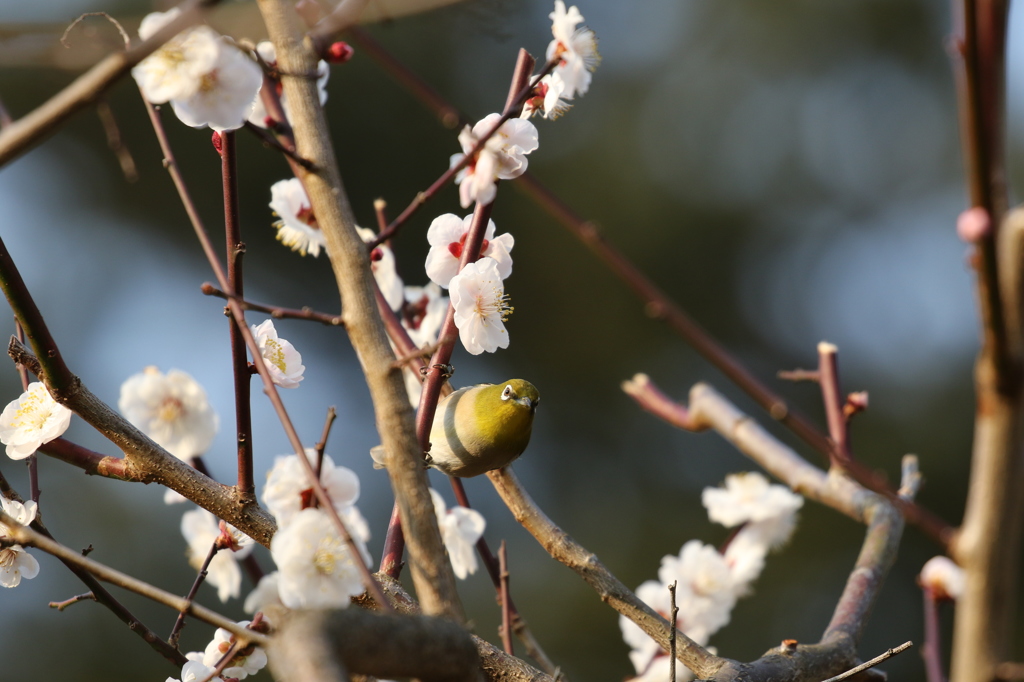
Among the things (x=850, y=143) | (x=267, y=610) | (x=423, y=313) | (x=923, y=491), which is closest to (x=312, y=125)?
(x=267, y=610)

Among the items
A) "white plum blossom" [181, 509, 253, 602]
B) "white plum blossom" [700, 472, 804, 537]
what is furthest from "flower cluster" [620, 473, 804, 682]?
"white plum blossom" [181, 509, 253, 602]

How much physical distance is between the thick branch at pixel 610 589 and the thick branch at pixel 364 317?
0.50 meters

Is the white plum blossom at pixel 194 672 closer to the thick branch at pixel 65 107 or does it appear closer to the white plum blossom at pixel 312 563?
the white plum blossom at pixel 312 563

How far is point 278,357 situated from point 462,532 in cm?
52

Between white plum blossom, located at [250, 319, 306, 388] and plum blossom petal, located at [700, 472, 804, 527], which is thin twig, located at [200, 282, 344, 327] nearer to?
white plum blossom, located at [250, 319, 306, 388]

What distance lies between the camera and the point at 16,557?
39.2 inches

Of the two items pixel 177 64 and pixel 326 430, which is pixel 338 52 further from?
pixel 326 430

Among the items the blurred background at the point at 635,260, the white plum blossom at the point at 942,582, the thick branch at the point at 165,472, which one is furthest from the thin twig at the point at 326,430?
the blurred background at the point at 635,260

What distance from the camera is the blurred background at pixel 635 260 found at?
22.5 ft

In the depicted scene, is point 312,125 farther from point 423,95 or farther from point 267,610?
point 267,610

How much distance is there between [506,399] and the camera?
168cm

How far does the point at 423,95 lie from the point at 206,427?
0.68 m

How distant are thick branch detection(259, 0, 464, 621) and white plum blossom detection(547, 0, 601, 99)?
1.25ft

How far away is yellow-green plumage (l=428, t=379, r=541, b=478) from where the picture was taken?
1.50 metres
